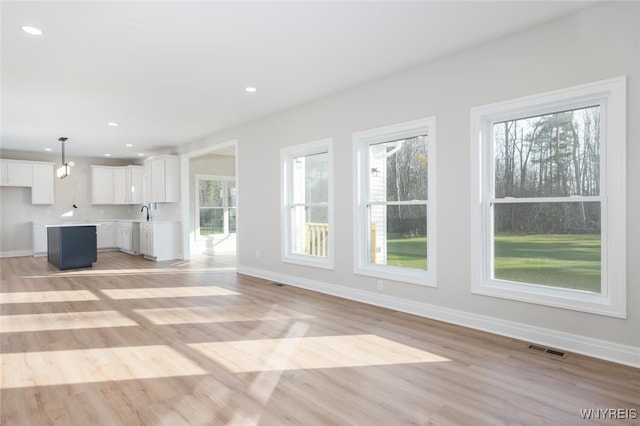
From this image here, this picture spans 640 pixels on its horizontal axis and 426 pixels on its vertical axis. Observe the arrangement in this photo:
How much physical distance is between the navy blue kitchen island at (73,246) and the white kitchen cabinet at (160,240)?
4.01ft

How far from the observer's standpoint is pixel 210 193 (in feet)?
34.2

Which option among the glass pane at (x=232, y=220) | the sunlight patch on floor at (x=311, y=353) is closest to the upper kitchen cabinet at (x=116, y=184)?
the glass pane at (x=232, y=220)

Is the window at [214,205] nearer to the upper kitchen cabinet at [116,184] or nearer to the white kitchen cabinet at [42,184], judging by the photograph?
the upper kitchen cabinet at [116,184]

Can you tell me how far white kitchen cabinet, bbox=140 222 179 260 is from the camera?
8.64 metres

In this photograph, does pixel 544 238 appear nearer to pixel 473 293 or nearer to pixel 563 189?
pixel 563 189

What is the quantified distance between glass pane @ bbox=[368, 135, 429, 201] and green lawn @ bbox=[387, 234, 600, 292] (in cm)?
105

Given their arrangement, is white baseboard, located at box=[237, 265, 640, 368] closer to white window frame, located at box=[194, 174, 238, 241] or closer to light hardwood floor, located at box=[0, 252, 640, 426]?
light hardwood floor, located at box=[0, 252, 640, 426]

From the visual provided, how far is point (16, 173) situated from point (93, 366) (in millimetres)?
8698

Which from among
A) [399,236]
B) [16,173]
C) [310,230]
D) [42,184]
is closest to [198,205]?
[42,184]

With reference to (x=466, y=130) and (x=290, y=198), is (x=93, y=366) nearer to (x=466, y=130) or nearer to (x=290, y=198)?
(x=290, y=198)

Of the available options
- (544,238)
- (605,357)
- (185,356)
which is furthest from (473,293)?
(185,356)

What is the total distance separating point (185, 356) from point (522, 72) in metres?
3.70

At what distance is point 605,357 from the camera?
2.83 metres

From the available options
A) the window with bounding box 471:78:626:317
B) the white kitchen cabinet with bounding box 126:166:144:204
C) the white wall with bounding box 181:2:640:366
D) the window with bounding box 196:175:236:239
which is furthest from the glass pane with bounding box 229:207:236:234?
the window with bounding box 471:78:626:317
